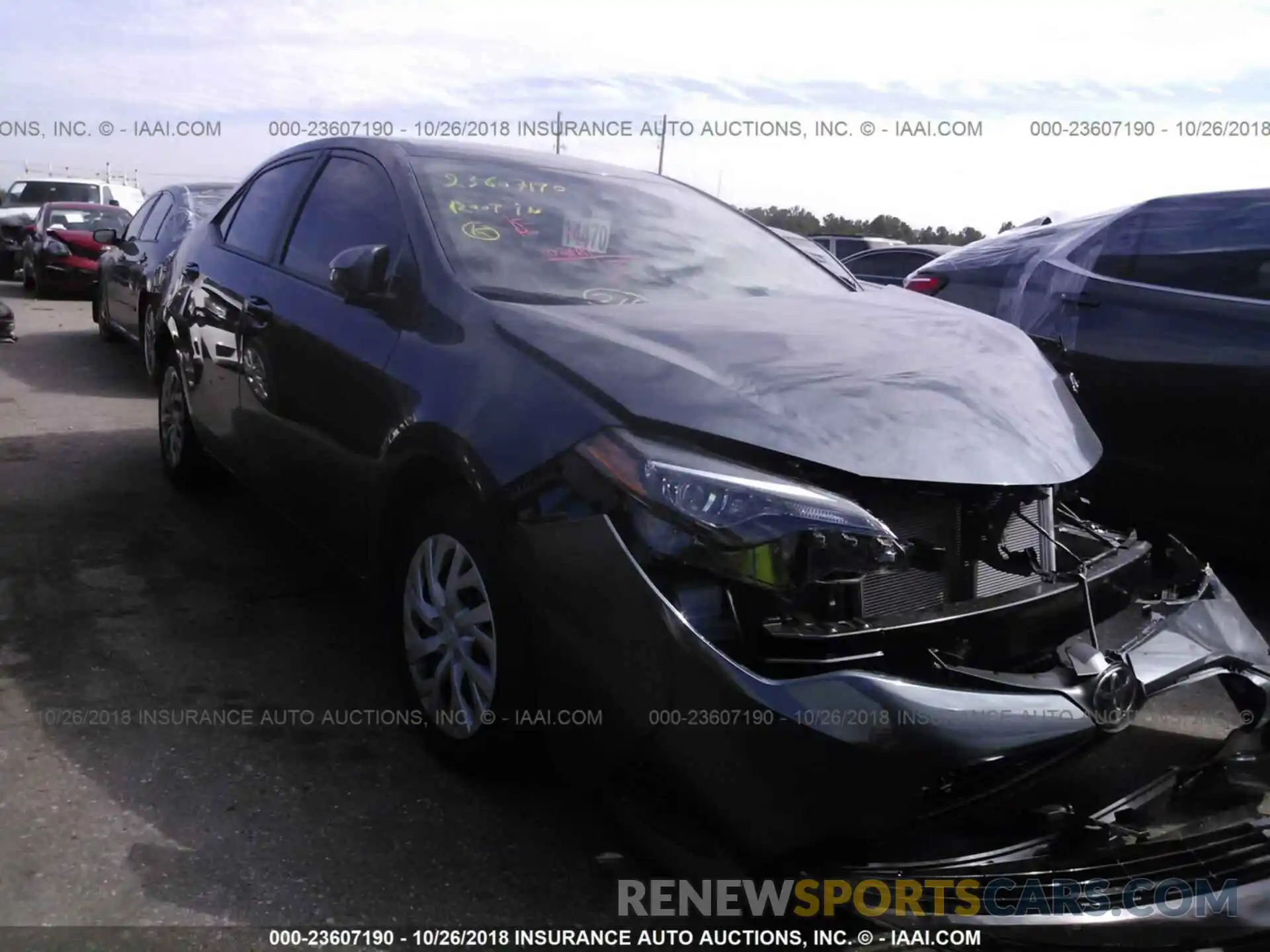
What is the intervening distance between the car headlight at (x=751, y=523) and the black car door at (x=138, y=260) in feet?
24.3

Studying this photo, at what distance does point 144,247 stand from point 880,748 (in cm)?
854

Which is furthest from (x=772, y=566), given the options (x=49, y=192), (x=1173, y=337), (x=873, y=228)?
(x=873, y=228)

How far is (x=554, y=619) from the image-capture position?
2.50 metres

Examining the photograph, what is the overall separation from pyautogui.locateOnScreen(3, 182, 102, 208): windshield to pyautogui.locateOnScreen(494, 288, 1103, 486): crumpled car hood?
1993 cm

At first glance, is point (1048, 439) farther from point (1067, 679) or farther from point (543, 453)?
point (543, 453)

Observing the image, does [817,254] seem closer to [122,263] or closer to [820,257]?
[820,257]

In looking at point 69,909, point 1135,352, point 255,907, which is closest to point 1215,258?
point 1135,352

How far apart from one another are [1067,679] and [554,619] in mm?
1078

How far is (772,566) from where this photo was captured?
222cm

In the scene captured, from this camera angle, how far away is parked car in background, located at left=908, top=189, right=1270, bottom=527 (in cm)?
429

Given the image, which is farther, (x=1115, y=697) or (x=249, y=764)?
(x=249, y=764)

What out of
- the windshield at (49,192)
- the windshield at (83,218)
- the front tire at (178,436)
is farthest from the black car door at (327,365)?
the windshield at (49,192)

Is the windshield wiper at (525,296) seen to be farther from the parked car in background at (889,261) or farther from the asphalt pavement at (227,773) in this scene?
the parked car in background at (889,261)

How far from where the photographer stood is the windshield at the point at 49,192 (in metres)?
20.2
